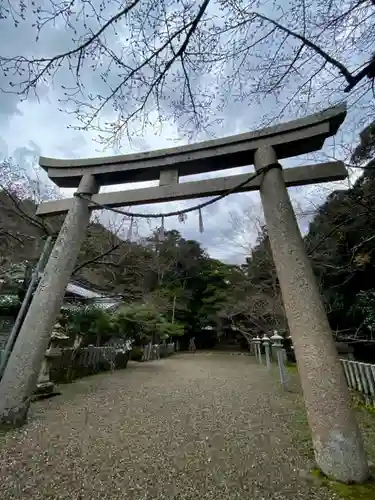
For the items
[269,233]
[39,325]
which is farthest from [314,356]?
[39,325]

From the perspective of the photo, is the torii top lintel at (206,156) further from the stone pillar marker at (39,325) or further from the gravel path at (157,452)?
the gravel path at (157,452)

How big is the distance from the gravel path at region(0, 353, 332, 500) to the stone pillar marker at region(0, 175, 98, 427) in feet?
1.01

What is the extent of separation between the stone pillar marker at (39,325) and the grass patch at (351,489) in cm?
289

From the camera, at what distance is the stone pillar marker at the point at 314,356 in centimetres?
186

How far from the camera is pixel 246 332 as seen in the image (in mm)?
15172

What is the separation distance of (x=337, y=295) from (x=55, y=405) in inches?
352

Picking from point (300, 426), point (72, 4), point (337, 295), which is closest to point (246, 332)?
point (337, 295)

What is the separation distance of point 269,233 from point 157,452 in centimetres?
224

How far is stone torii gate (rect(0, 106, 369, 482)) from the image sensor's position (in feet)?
6.43

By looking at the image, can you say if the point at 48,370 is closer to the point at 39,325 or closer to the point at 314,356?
the point at 39,325

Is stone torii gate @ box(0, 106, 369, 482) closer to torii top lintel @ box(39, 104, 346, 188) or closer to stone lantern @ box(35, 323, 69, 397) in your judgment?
torii top lintel @ box(39, 104, 346, 188)

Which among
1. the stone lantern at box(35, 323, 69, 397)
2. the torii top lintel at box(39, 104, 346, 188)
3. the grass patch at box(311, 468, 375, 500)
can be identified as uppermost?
the torii top lintel at box(39, 104, 346, 188)

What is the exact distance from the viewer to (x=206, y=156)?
327 centimetres

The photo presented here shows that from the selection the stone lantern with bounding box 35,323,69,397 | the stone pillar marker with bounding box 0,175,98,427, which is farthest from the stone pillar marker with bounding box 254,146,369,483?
the stone lantern with bounding box 35,323,69,397
